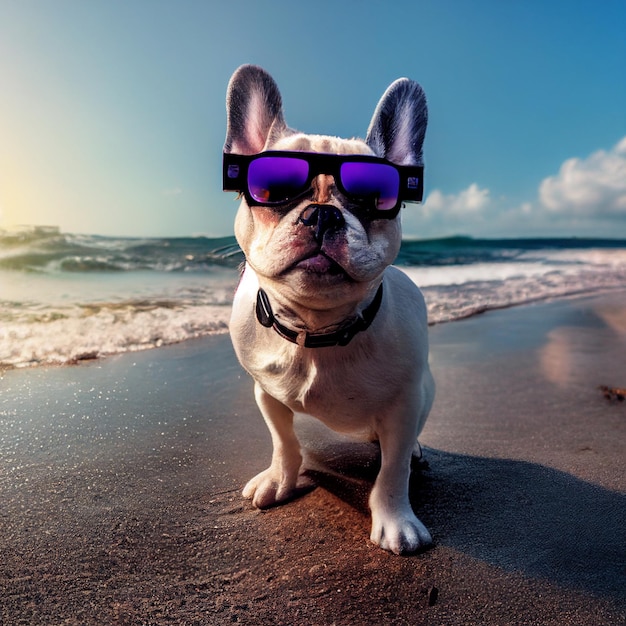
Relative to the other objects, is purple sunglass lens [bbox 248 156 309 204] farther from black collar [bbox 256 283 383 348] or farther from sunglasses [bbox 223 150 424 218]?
black collar [bbox 256 283 383 348]

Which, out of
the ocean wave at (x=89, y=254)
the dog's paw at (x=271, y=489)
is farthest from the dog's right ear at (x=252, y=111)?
the ocean wave at (x=89, y=254)

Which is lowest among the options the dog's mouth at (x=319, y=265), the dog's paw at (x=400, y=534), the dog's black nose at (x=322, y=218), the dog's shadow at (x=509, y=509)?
the dog's shadow at (x=509, y=509)

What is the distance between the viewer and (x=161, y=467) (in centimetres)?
274

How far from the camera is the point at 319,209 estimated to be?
5.49 ft

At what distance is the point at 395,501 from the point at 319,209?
1210mm

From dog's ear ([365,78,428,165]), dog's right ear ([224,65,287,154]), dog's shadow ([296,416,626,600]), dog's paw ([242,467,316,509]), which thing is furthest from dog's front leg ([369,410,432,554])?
dog's right ear ([224,65,287,154])

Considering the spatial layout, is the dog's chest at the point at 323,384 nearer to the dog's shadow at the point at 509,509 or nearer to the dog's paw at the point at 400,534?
the dog's paw at the point at 400,534

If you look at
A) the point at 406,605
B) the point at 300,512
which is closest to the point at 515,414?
the point at 300,512

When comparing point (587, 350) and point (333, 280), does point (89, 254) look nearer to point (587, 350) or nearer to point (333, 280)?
point (587, 350)

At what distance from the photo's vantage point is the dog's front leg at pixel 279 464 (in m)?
2.43

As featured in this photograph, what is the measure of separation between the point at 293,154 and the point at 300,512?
4.65ft

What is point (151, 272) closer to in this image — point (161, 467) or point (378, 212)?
point (161, 467)

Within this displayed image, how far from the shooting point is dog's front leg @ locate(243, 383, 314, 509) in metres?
2.43

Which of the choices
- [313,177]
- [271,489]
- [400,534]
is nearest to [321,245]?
[313,177]
